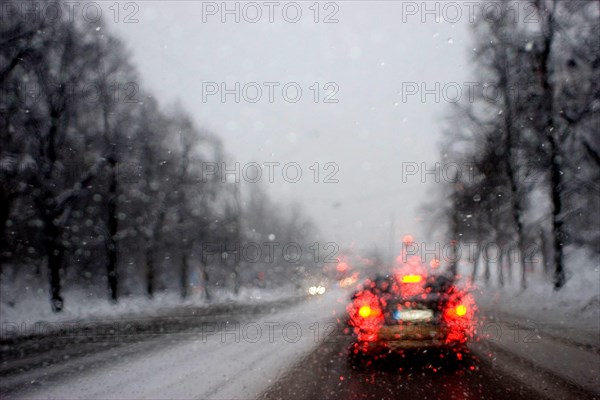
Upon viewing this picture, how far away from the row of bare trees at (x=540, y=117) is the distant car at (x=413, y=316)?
14458mm

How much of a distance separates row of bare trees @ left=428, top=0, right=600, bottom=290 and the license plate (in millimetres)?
14985

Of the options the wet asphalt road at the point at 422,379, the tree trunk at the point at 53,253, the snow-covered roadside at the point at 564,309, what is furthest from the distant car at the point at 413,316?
the tree trunk at the point at 53,253

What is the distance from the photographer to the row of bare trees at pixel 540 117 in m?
23.0

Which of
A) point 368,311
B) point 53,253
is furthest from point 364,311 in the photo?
point 53,253

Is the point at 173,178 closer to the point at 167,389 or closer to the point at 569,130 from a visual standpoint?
the point at 569,130

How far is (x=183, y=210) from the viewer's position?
4081 cm

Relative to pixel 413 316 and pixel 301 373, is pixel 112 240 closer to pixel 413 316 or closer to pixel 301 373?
pixel 301 373

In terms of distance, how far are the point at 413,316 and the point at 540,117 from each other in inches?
659

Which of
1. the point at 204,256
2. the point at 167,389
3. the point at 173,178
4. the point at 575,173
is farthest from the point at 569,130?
the point at 204,256

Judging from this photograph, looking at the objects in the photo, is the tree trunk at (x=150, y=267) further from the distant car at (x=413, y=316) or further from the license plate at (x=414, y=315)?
the license plate at (x=414, y=315)

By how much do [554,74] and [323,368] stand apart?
18.3 meters

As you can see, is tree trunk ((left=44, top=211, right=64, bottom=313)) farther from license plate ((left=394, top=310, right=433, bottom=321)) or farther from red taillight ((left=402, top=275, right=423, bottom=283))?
license plate ((left=394, top=310, right=433, bottom=321))

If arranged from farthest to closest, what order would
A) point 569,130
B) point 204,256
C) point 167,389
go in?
point 204,256
point 569,130
point 167,389

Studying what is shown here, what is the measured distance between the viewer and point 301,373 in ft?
32.3
